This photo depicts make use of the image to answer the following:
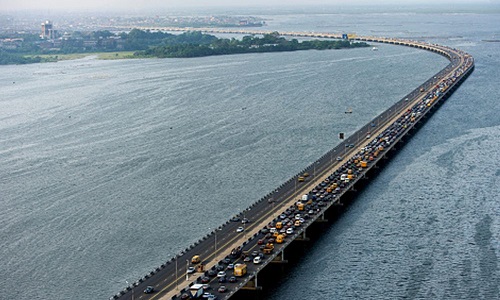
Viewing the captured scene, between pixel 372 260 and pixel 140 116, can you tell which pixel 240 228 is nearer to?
pixel 372 260

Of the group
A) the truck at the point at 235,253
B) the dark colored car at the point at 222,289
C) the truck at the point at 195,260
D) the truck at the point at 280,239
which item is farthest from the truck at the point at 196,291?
the truck at the point at 280,239

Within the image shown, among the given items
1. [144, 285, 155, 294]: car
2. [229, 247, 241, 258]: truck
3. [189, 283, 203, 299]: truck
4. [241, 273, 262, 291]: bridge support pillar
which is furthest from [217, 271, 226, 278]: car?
[144, 285, 155, 294]: car

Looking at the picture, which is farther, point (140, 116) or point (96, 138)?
point (140, 116)

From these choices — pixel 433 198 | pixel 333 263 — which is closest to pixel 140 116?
pixel 433 198

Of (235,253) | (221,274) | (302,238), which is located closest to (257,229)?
(302,238)

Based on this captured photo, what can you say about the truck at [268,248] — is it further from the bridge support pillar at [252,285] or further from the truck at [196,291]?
the truck at [196,291]

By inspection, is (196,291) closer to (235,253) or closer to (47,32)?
(235,253)
